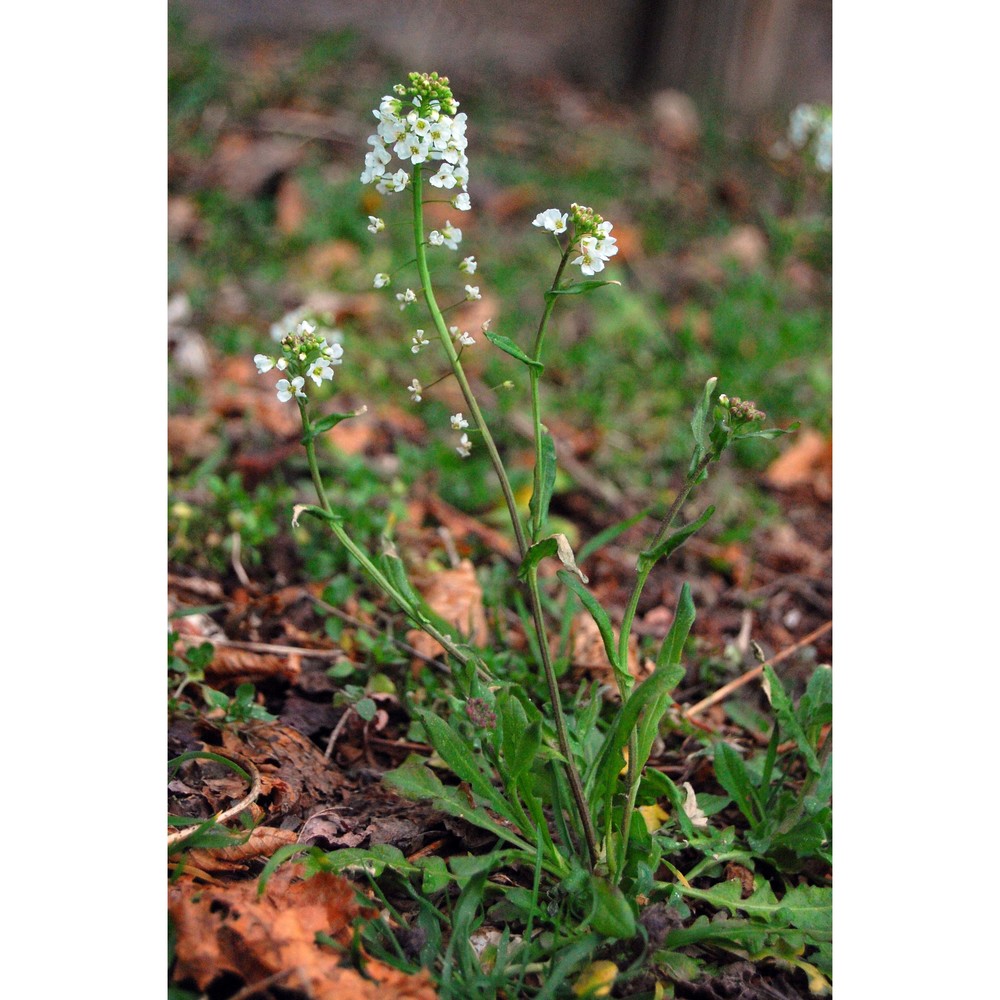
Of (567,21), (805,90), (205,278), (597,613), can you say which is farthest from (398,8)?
(597,613)

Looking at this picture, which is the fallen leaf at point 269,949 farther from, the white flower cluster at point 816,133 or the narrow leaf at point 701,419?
the white flower cluster at point 816,133

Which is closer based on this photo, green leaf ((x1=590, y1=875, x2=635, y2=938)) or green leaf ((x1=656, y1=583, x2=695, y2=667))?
green leaf ((x1=590, y1=875, x2=635, y2=938))

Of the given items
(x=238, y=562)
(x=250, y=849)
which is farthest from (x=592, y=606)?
(x=238, y=562)

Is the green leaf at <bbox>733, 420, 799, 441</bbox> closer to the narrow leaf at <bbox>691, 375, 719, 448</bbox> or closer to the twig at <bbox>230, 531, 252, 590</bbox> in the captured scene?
the narrow leaf at <bbox>691, 375, 719, 448</bbox>

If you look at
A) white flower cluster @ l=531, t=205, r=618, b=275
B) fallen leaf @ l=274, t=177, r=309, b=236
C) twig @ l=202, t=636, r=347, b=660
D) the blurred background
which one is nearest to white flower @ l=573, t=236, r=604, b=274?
white flower cluster @ l=531, t=205, r=618, b=275

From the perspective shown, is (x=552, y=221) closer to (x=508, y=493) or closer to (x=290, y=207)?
(x=508, y=493)

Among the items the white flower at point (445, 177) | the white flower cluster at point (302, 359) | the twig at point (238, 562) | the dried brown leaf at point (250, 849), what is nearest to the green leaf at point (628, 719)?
the dried brown leaf at point (250, 849)
